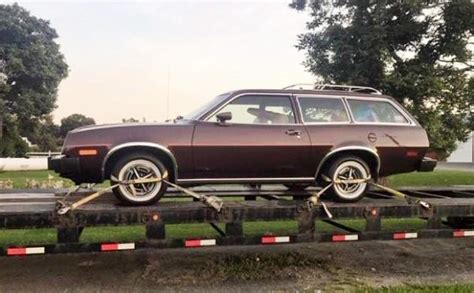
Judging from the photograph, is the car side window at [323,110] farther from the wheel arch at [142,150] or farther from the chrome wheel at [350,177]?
the wheel arch at [142,150]

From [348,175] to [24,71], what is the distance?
29.8 meters

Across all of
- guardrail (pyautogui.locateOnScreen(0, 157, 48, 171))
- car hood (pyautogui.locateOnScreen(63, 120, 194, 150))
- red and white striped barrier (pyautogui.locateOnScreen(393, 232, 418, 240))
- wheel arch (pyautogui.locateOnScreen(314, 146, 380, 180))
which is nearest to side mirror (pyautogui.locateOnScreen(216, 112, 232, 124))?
car hood (pyautogui.locateOnScreen(63, 120, 194, 150))

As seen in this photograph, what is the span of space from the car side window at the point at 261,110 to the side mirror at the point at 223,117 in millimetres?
98

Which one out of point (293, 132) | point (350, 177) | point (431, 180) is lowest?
point (431, 180)

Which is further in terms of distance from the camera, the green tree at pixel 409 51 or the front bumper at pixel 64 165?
the green tree at pixel 409 51

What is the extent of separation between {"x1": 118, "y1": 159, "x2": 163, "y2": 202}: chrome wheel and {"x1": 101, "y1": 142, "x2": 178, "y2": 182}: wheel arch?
0.41 ft

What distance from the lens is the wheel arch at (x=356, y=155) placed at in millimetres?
5621

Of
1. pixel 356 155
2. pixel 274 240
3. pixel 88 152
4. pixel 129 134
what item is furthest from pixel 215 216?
pixel 356 155

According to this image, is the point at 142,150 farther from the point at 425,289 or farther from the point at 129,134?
the point at 425,289

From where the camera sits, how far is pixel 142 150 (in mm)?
5137

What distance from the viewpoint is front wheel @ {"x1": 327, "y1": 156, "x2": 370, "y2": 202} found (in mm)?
5645

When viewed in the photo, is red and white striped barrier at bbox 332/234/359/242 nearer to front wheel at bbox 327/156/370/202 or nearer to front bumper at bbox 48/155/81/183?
front wheel at bbox 327/156/370/202

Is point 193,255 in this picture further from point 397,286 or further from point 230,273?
point 397,286

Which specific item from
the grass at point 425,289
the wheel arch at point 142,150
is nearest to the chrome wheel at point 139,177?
the wheel arch at point 142,150
